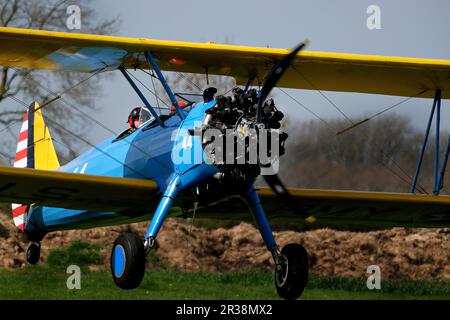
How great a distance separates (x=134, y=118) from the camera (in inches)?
414

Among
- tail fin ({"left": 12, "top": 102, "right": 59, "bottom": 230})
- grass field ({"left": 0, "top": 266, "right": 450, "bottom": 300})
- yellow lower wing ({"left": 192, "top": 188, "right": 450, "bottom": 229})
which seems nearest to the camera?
yellow lower wing ({"left": 192, "top": 188, "right": 450, "bottom": 229})

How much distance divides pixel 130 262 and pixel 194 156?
1211 mm

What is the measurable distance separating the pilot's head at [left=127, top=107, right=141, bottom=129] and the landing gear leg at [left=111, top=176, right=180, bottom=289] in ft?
5.10

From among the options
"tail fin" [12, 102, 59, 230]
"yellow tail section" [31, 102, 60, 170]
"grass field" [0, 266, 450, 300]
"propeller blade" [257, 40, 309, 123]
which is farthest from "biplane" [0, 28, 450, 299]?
"grass field" [0, 266, 450, 300]

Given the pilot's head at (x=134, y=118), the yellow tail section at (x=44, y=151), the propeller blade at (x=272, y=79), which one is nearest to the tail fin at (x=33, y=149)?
the yellow tail section at (x=44, y=151)

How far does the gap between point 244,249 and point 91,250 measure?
3036mm

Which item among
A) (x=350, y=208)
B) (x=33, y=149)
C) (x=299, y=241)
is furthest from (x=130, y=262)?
(x=299, y=241)

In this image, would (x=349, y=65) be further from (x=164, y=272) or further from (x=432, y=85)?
(x=164, y=272)

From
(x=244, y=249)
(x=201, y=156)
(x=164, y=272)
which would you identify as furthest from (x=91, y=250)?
(x=201, y=156)

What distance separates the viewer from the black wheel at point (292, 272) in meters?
9.34

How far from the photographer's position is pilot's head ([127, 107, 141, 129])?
1047 centimetres

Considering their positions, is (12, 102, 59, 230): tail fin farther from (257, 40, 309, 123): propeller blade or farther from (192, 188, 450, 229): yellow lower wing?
(257, 40, 309, 123): propeller blade

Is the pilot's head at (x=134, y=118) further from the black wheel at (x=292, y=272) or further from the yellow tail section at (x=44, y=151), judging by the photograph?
the yellow tail section at (x=44, y=151)

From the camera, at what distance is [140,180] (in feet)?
31.9
